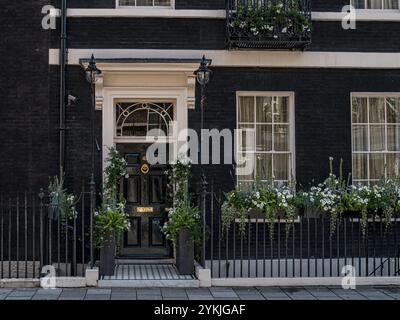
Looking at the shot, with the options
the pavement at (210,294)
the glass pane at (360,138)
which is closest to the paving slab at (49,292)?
the pavement at (210,294)

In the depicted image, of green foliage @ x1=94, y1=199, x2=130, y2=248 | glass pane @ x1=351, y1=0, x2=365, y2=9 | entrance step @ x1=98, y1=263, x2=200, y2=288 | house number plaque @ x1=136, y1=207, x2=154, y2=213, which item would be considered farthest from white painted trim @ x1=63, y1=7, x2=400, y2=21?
entrance step @ x1=98, y1=263, x2=200, y2=288

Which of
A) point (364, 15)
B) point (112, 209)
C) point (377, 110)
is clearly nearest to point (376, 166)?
point (377, 110)

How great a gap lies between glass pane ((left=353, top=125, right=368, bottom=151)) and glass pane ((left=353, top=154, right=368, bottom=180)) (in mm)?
152

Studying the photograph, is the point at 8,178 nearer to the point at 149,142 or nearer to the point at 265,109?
the point at 149,142

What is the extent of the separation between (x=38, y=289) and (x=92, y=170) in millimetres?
2629

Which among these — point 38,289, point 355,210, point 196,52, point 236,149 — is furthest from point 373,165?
point 38,289

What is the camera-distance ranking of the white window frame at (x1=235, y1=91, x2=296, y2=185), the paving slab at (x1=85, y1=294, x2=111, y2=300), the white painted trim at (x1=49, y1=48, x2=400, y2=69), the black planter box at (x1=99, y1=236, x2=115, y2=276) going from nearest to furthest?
the paving slab at (x1=85, y1=294, x2=111, y2=300) → the black planter box at (x1=99, y1=236, x2=115, y2=276) → the white painted trim at (x1=49, y1=48, x2=400, y2=69) → the white window frame at (x1=235, y1=91, x2=296, y2=185)

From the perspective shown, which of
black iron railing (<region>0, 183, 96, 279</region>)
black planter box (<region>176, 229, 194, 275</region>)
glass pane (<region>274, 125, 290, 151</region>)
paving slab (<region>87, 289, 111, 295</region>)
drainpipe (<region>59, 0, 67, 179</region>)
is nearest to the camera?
paving slab (<region>87, 289, 111, 295</region>)

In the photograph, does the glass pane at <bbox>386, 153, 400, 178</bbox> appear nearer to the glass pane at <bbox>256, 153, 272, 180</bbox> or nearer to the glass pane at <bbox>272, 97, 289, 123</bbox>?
the glass pane at <bbox>272, 97, 289, 123</bbox>

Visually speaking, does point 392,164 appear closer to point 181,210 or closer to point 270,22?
point 270,22

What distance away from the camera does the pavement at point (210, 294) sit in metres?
9.77

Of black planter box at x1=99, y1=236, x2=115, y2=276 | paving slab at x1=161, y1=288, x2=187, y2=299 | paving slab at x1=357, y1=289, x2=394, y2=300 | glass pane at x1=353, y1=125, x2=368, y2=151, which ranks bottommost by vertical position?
paving slab at x1=357, y1=289, x2=394, y2=300

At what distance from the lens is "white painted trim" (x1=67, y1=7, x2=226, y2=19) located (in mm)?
12289

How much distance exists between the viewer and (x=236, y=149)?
12492 mm
